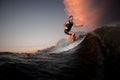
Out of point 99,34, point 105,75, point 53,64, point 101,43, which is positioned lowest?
point 105,75

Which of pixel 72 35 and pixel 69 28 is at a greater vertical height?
pixel 69 28

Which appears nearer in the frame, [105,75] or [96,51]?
[105,75]

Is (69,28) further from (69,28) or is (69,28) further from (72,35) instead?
(72,35)

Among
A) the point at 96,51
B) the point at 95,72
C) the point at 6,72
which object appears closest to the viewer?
the point at 6,72

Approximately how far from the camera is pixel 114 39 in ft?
30.7

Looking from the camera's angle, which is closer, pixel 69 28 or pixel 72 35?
pixel 72 35

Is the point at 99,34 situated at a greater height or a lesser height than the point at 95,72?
greater

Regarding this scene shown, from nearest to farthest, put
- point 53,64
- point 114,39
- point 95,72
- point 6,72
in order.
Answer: point 6,72
point 95,72
point 53,64
point 114,39

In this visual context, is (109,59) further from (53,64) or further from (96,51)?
(53,64)

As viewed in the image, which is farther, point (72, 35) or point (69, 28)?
point (69, 28)

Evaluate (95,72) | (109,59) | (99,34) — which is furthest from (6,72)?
(99,34)

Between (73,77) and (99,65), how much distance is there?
1670 millimetres

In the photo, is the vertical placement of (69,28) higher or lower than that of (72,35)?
higher

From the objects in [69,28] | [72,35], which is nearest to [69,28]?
[69,28]
